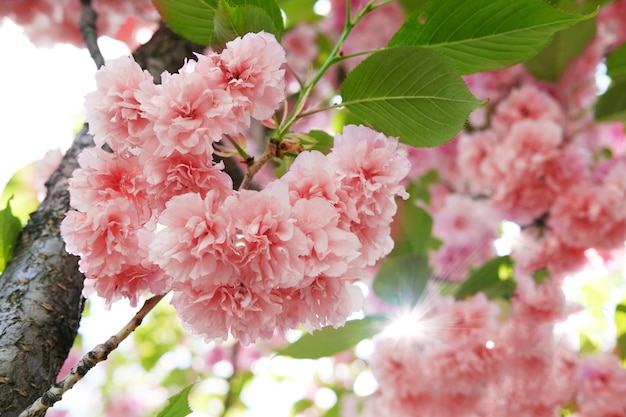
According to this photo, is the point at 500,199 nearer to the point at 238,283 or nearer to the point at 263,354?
the point at 238,283

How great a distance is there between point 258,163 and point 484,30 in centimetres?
36

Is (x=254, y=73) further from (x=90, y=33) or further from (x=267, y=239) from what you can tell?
(x=90, y=33)

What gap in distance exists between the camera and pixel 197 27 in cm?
77

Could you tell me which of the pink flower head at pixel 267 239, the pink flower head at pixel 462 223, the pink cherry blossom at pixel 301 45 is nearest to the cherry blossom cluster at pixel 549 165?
the pink flower head at pixel 462 223

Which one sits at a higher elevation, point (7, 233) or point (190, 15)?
point (190, 15)

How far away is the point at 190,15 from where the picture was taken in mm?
753

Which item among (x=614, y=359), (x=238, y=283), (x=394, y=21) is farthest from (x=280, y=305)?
(x=394, y=21)

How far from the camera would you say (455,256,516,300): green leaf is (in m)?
1.51

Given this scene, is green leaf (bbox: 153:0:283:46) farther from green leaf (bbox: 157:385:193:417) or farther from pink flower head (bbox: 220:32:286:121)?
green leaf (bbox: 157:385:193:417)

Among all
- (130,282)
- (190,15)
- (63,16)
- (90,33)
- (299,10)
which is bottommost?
(130,282)

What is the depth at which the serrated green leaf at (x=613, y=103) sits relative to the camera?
160cm

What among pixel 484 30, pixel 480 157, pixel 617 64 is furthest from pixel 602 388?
pixel 484 30

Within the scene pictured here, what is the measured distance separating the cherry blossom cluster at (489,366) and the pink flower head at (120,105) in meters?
1.02

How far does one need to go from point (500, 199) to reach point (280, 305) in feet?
3.70
